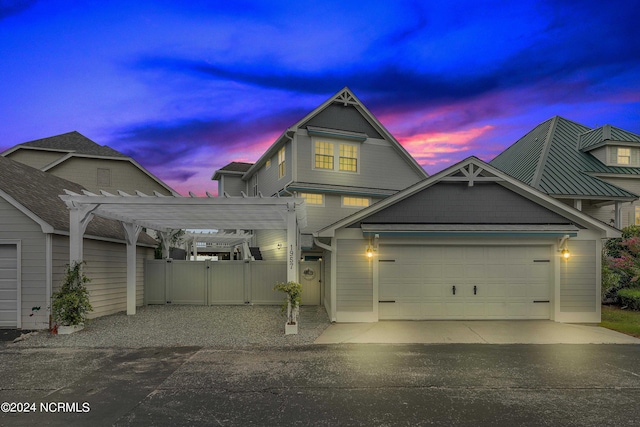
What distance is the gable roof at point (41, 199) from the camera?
36.4 ft

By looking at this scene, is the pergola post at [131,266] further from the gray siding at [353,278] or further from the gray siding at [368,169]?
the gray siding at [368,169]

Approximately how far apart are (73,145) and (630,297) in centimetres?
2989

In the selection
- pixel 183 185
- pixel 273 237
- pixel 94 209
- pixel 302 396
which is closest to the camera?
pixel 302 396

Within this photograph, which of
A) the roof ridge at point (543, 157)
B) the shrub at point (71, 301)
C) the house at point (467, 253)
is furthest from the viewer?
the roof ridge at point (543, 157)

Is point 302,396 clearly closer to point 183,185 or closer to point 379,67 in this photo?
point 379,67

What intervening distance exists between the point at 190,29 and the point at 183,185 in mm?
26129

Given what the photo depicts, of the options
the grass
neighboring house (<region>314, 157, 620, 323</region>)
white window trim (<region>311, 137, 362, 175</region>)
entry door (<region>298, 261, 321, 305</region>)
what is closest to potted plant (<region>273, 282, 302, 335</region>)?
neighboring house (<region>314, 157, 620, 323</region>)

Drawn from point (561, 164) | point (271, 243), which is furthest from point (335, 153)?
point (561, 164)

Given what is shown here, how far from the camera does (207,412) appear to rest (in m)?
5.23

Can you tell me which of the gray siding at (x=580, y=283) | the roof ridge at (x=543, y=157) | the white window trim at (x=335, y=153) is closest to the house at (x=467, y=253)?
the gray siding at (x=580, y=283)

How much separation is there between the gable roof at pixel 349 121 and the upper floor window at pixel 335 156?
86 cm

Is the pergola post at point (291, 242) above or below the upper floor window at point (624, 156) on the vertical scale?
below

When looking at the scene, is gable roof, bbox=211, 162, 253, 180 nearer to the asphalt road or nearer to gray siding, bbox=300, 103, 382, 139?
gray siding, bbox=300, 103, 382, 139

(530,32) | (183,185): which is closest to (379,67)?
(530,32)
